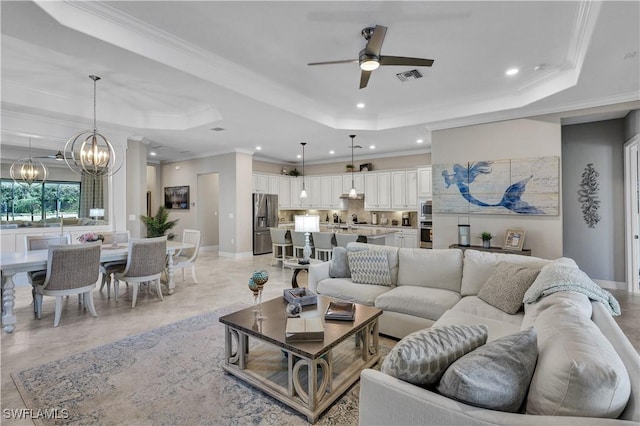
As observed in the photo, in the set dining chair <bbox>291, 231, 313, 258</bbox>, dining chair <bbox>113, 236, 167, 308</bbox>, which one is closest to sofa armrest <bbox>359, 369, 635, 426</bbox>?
dining chair <bbox>113, 236, 167, 308</bbox>

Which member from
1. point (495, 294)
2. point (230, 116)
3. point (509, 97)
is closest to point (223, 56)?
point (230, 116)

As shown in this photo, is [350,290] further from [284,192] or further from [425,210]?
[284,192]

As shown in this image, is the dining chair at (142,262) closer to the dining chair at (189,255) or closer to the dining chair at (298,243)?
the dining chair at (189,255)

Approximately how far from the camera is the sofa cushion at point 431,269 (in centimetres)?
317

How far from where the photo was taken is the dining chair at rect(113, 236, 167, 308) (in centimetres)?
398

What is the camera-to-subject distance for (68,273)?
3.40 metres

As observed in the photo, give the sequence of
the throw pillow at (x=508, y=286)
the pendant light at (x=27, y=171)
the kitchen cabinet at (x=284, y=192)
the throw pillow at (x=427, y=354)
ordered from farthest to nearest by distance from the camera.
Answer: the kitchen cabinet at (x=284, y=192)
the pendant light at (x=27, y=171)
the throw pillow at (x=508, y=286)
the throw pillow at (x=427, y=354)

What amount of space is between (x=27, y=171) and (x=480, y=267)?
6.93 metres

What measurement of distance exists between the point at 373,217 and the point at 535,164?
4.55 m

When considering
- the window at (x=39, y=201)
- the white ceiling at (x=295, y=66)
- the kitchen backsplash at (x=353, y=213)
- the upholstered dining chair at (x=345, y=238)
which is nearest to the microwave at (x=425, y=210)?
the kitchen backsplash at (x=353, y=213)

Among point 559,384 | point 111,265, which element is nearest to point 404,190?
point 111,265

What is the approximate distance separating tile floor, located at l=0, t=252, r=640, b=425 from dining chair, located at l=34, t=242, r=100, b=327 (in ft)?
0.76

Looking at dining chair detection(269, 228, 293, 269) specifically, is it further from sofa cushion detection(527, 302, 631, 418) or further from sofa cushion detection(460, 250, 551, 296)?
sofa cushion detection(527, 302, 631, 418)

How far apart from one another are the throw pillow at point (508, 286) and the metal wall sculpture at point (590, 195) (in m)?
3.39
